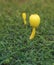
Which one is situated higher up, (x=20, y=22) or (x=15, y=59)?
(x=20, y=22)

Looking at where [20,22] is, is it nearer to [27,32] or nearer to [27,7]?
[27,32]

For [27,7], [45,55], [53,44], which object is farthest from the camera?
[27,7]

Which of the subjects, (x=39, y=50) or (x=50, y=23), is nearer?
(x=39, y=50)

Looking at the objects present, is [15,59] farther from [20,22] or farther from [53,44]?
[20,22]

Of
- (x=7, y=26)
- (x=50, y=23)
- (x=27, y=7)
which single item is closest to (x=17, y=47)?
(x=7, y=26)

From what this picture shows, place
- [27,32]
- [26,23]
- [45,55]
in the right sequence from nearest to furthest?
[45,55], [27,32], [26,23]

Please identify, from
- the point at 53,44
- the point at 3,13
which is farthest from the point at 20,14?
the point at 53,44
